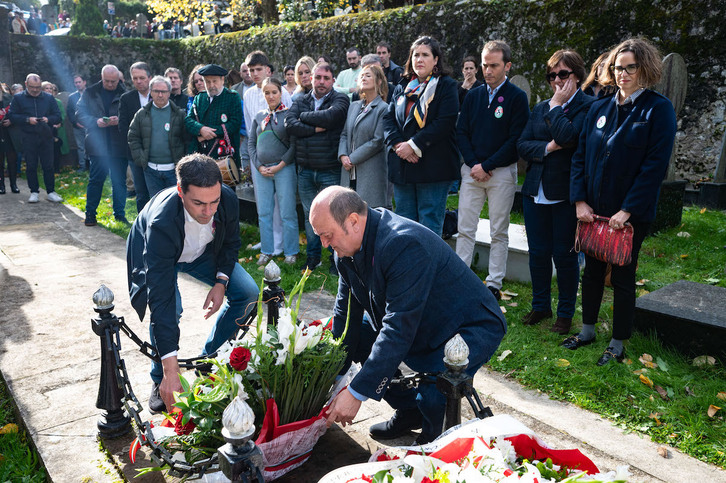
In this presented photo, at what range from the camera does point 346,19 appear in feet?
43.5

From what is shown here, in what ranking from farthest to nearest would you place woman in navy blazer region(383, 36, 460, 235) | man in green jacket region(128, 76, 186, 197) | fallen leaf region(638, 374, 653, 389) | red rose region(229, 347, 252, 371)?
man in green jacket region(128, 76, 186, 197)
woman in navy blazer region(383, 36, 460, 235)
fallen leaf region(638, 374, 653, 389)
red rose region(229, 347, 252, 371)

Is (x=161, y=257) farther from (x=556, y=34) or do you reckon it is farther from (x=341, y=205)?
(x=556, y=34)

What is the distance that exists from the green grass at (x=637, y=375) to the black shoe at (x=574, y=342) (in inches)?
1.8

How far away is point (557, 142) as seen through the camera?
4.56 metres

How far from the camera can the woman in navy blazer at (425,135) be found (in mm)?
5305

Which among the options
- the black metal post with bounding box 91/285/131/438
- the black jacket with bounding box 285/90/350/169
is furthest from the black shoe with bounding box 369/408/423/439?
the black jacket with bounding box 285/90/350/169

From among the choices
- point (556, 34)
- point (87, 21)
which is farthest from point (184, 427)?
point (87, 21)

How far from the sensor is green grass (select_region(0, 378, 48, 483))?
3.13 m

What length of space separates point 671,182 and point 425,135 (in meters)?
3.66

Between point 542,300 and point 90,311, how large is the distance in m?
4.13

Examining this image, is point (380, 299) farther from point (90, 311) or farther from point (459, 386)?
point (90, 311)

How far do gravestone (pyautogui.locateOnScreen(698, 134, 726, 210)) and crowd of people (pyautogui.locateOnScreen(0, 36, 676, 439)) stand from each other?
153 inches

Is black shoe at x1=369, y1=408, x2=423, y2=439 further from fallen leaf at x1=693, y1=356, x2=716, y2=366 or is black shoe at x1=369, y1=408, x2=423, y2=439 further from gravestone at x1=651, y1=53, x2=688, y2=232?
gravestone at x1=651, y1=53, x2=688, y2=232

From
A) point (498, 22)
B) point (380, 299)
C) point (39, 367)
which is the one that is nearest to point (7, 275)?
point (39, 367)
